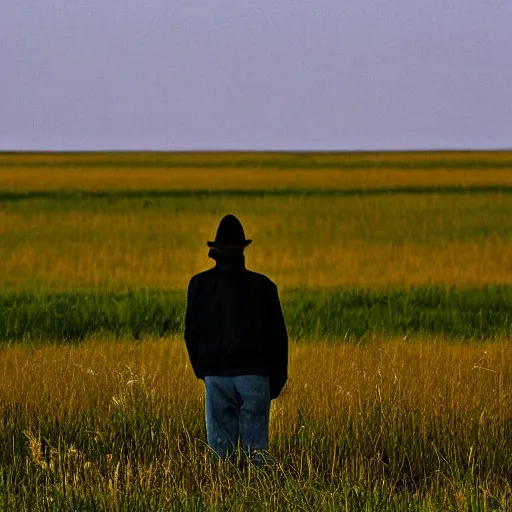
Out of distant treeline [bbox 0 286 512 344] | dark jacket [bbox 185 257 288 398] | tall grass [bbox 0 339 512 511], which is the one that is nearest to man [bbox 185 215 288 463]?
dark jacket [bbox 185 257 288 398]

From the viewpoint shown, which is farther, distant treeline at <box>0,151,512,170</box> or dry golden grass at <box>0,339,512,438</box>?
distant treeline at <box>0,151,512,170</box>

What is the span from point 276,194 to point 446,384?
3356 centimetres

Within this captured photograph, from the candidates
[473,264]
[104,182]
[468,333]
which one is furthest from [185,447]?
[104,182]

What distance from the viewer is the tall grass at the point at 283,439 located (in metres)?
4.94

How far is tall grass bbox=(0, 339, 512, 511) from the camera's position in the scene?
494 cm

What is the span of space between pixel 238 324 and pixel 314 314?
316 inches

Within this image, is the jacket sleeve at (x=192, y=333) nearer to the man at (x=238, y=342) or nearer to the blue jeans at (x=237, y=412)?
the man at (x=238, y=342)

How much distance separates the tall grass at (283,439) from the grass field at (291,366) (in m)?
0.02

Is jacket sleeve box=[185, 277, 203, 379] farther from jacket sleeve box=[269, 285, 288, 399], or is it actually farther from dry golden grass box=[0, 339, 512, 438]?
dry golden grass box=[0, 339, 512, 438]

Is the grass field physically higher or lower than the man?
lower

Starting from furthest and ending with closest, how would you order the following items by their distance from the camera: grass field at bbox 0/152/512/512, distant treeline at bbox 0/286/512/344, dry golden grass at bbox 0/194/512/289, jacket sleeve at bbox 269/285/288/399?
dry golden grass at bbox 0/194/512/289 < distant treeline at bbox 0/286/512/344 < grass field at bbox 0/152/512/512 < jacket sleeve at bbox 269/285/288/399

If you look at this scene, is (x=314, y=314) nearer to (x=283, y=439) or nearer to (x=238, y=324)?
(x=283, y=439)

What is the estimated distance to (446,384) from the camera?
7645mm

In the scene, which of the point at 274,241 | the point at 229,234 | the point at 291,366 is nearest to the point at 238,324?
the point at 229,234
